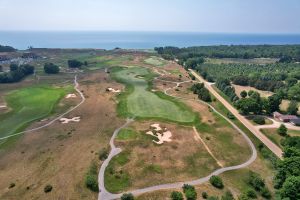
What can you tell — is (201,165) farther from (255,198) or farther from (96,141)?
(96,141)

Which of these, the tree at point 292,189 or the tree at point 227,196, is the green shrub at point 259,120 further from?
the tree at point 227,196

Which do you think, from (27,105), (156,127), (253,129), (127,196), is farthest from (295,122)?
(27,105)

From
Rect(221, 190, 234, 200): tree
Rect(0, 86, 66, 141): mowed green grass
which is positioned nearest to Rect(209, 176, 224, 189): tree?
Rect(221, 190, 234, 200): tree

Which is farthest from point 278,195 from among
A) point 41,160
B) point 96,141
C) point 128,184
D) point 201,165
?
point 41,160

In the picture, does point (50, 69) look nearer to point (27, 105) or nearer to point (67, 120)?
point (27, 105)

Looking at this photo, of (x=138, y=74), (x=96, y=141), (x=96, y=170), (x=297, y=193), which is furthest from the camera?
(x=138, y=74)

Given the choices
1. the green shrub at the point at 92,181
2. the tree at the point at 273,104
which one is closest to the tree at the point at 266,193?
the green shrub at the point at 92,181
